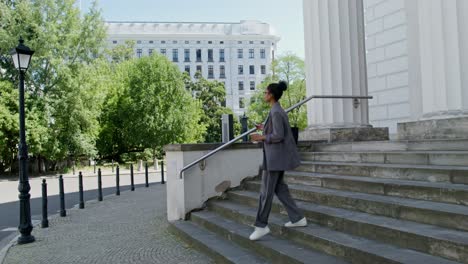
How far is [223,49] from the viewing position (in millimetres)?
97125

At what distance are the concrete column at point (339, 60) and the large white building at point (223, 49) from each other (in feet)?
278

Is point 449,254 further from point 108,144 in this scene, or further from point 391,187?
point 108,144

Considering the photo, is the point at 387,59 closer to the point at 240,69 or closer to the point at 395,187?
the point at 395,187

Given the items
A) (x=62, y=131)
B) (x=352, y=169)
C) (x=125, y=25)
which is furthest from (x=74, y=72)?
(x=125, y=25)

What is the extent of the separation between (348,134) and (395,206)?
→ 498cm

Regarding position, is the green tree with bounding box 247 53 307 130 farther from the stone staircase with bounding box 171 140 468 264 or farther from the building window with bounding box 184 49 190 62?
the building window with bounding box 184 49 190 62

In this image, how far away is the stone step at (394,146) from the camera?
6250 mm

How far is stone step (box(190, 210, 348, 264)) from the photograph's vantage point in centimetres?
446

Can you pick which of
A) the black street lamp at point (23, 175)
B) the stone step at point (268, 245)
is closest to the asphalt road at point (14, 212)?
the black street lamp at point (23, 175)

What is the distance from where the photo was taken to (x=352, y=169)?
659 cm

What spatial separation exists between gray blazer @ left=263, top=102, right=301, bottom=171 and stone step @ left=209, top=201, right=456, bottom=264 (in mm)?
797

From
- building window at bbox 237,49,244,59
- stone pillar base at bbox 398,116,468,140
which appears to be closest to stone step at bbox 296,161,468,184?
stone pillar base at bbox 398,116,468,140

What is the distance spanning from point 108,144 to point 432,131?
133 feet

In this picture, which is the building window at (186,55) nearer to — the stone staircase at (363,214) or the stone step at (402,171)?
the stone staircase at (363,214)
